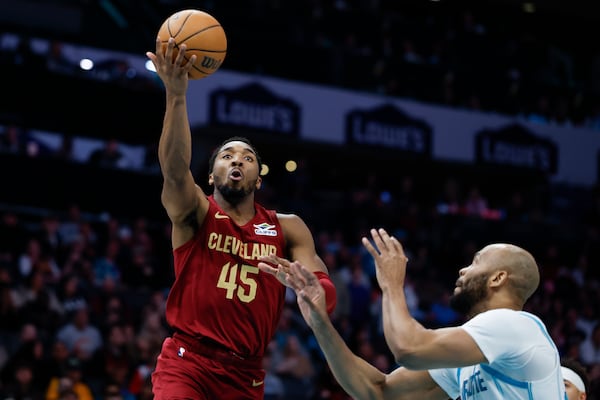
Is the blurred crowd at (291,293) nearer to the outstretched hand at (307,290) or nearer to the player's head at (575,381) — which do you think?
the player's head at (575,381)

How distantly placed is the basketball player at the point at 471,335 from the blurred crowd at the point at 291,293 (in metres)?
5.74

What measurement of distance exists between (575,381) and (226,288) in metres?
2.58

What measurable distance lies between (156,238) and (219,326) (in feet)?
34.8

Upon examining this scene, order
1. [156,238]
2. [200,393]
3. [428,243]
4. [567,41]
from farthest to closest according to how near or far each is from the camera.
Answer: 1. [567,41]
2. [428,243]
3. [156,238]
4. [200,393]

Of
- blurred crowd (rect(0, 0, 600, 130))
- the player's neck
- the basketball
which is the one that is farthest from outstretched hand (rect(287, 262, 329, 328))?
blurred crowd (rect(0, 0, 600, 130))

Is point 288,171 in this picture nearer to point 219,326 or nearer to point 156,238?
point 156,238

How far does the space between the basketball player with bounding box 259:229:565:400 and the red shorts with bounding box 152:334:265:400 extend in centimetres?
62

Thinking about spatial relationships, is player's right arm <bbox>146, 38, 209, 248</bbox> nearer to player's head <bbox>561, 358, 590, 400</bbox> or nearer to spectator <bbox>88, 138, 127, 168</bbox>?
player's head <bbox>561, 358, 590, 400</bbox>

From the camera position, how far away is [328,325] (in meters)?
5.20

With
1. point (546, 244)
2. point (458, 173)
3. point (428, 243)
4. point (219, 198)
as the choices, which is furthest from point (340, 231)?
point (219, 198)

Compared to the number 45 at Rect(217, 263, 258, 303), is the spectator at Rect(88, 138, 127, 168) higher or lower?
higher

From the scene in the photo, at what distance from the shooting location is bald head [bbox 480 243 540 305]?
534 centimetres

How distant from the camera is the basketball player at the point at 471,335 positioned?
481 centimetres

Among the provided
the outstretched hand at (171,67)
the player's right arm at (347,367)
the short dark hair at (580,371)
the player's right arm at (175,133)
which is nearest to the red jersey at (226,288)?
the player's right arm at (175,133)
